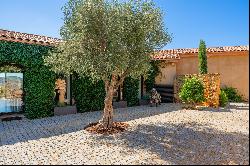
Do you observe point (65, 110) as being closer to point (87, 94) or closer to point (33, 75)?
point (87, 94)

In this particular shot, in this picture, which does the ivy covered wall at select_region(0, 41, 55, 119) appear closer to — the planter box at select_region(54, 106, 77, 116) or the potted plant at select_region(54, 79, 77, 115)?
the planter box at select_region(54, 106, 77, 116)

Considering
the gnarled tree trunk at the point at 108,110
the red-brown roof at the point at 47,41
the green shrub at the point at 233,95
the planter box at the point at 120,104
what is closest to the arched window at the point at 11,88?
the red-brown roof at the point at 47,41

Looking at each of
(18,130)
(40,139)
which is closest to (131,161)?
(40,139)

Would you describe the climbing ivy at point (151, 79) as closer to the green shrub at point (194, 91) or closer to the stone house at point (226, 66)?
the stone house at point (226, 66)

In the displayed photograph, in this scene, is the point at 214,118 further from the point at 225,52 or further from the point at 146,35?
the point at 225,52

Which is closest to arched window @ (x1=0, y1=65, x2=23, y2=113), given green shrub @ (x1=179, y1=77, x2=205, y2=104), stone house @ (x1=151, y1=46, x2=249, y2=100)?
green shrub @ (x1=179, y1=77, x2=205, y2=104)

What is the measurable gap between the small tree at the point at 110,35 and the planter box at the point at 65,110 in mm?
4981

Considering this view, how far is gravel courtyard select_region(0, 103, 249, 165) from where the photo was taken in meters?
7.38

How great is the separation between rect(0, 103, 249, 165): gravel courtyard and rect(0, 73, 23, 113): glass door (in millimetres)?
1381

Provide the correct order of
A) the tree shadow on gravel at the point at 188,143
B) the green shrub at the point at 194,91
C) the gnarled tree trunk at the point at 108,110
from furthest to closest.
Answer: the green shrub at the point at 194,91
the gnarled tree trunk at the point at 108,110
the tree shadow on gravel at the point at 188,143

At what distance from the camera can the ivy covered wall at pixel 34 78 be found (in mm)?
13633

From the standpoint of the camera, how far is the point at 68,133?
34.7 feet

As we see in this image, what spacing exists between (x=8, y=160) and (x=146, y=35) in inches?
256

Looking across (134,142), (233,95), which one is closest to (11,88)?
(134,142)
